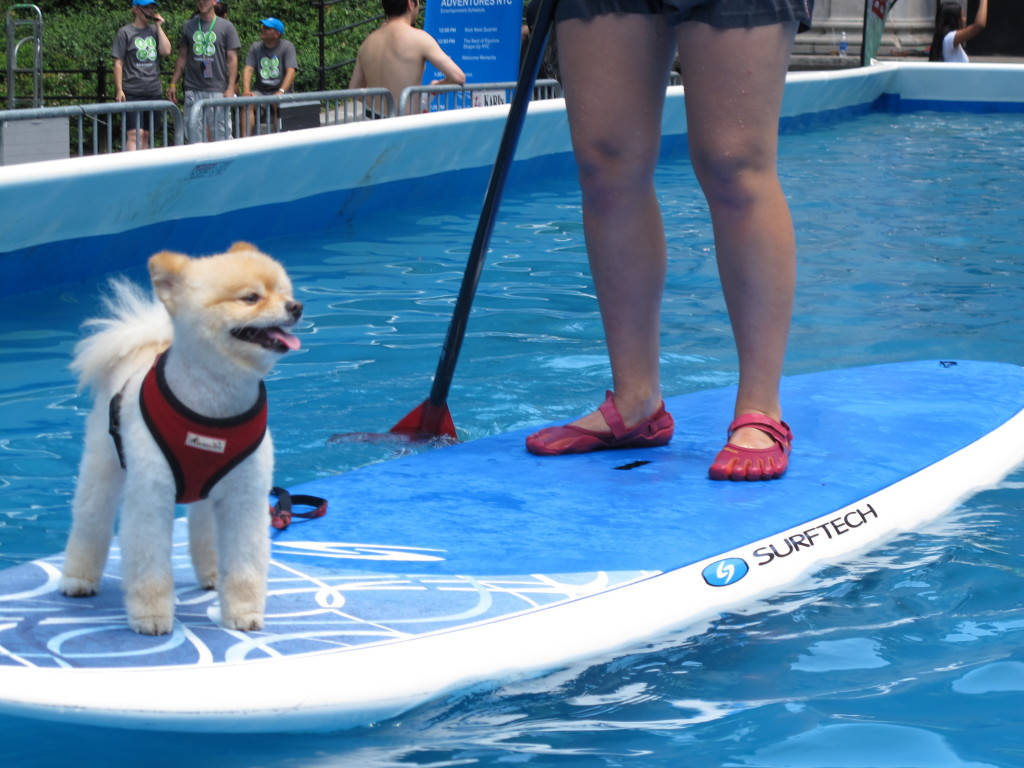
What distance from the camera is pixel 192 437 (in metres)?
2.04

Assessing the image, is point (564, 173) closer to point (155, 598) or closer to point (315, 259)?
point (315, 259)

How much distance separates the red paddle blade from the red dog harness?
1.60 metres

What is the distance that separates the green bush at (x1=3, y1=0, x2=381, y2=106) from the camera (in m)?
17.0

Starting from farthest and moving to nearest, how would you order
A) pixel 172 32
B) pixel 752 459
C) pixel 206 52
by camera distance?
pixel 172 32
pixel 206 52
pixel 752 459

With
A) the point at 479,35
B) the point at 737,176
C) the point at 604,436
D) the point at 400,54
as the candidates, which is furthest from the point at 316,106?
the point at 737,176

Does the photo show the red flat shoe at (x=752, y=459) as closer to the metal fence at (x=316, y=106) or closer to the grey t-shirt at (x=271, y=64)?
the metal fence at (x=316, y=106)

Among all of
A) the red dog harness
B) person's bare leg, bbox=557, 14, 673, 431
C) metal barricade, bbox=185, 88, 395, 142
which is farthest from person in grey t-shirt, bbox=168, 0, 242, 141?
the red dog harness

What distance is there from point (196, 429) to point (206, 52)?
9219 millimetres

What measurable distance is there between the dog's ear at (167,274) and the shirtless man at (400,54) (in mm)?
7382

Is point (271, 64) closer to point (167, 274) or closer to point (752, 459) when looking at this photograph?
point (752, 459)

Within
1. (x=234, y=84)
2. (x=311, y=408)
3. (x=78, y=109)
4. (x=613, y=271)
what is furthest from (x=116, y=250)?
(x=234, y=84)

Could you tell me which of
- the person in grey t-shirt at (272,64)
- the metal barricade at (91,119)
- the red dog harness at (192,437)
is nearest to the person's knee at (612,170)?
the red dog harness at (192,437)

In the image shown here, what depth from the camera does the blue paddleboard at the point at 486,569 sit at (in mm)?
2135

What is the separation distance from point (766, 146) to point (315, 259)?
3906 mm
